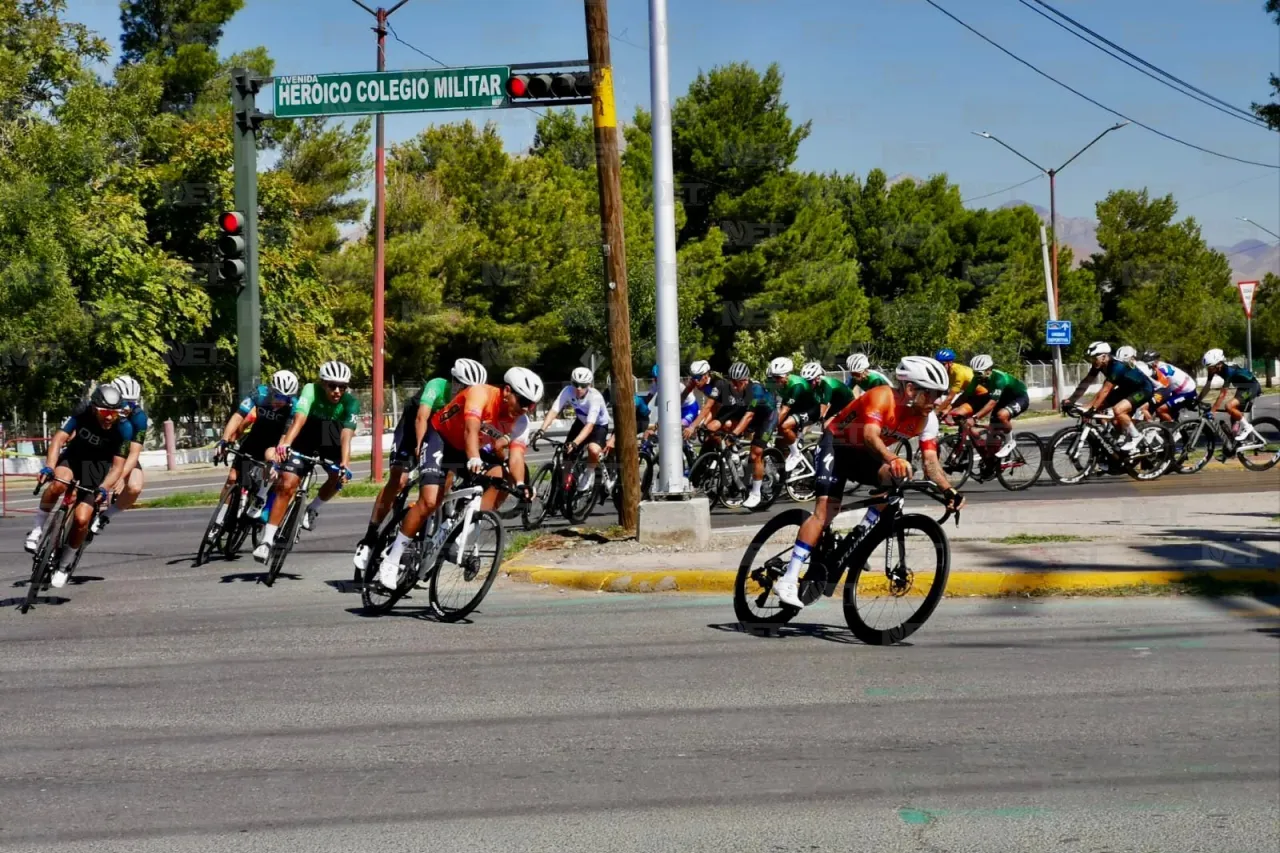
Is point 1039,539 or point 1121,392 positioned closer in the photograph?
point 1039,539

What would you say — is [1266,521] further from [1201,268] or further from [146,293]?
[1201,268]

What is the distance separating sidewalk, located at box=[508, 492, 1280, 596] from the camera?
35.1 ft

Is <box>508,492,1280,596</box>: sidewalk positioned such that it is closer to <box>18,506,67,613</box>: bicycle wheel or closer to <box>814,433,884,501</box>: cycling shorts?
<box>814,433,884,501</box>: cycling shorts

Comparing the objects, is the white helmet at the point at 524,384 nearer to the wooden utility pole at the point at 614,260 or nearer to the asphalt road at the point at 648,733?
the asphalt road at the point at 648,733

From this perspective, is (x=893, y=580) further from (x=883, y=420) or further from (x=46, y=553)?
(x=46, y=553)

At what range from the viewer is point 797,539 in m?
9.27

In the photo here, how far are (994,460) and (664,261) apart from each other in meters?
7.47

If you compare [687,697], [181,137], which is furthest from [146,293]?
[687,697]

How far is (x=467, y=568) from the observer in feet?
33.6

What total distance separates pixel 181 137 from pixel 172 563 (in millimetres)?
34185

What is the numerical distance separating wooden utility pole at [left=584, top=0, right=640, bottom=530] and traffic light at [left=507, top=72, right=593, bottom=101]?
0.97 m

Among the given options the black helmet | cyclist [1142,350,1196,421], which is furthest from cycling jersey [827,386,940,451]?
cyclist [1142,350,1196,421]

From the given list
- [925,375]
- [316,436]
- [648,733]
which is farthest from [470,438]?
[648,733]

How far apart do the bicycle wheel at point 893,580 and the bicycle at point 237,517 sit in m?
6.33
